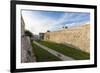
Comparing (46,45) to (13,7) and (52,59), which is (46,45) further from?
(13,7)

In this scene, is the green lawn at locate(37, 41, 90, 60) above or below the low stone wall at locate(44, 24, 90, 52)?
below

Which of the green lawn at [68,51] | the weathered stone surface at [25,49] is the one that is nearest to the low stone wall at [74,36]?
the green lawn at [68,51]

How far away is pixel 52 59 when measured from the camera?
181 centimetres

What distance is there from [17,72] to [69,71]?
0.50 meters

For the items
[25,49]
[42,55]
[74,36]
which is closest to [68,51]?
[74,36]

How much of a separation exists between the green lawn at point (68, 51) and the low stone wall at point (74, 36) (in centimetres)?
4

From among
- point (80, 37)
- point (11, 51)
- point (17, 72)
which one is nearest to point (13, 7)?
point (11, 51)

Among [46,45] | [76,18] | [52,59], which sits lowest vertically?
[52,59]

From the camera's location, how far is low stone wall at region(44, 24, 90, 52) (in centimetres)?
181

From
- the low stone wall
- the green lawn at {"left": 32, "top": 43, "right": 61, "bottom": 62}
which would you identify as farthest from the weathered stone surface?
the low stone wall

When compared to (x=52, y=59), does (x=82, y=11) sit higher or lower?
higher

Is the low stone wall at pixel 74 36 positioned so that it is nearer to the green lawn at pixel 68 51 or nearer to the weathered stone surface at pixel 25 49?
the green lawn at pixel 68 51

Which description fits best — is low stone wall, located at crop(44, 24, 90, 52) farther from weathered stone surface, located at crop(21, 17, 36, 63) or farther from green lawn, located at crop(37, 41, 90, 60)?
weathered stone surface, located at crop(21, 17, 36, 63)

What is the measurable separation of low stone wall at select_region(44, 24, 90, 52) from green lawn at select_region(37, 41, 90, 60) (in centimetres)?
4
